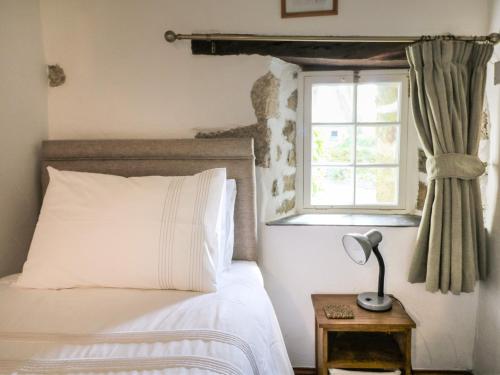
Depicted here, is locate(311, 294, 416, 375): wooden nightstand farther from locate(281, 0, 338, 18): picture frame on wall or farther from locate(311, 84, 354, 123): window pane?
locate(281, 0, 338, 18): picture frame on wall

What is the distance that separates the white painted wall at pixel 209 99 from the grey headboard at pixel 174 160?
142 mm

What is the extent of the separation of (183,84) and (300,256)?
1.10 metres

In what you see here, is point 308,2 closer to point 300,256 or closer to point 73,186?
point 300,256

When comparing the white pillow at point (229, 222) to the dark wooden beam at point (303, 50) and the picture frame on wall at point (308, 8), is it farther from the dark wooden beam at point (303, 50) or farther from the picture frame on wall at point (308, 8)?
the picture frame on wall at point (308, 8)

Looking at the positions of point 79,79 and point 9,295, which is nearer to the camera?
point 9,295

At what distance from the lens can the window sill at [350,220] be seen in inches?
75.7

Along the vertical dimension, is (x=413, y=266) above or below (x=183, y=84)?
below

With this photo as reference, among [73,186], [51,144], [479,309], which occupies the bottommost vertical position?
[479,309]

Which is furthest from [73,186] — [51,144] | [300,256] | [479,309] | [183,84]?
[479,309]

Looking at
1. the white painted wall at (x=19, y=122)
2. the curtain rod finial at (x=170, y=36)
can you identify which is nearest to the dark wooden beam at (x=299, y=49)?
the curtain rod finial at (x=170, y=36)

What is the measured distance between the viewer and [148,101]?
195 centimetres

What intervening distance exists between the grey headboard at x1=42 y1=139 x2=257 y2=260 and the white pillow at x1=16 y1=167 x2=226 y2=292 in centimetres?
30

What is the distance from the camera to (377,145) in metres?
2.12

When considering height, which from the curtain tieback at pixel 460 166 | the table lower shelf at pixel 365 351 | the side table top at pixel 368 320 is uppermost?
the curtain tieback at pixel 460 166
